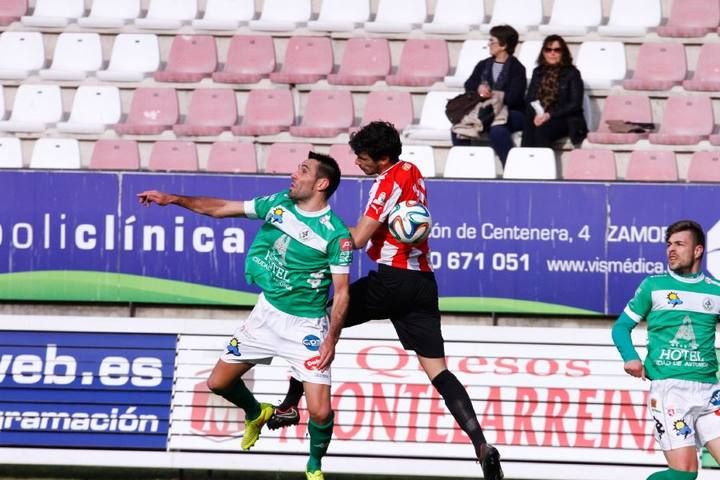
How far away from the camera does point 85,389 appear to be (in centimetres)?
1027

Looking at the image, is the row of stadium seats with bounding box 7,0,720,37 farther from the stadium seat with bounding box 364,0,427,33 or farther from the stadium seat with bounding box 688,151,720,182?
the stadium seat with bounding box 688,151,720,182

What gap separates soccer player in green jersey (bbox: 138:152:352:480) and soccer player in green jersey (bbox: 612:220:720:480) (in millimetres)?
1719

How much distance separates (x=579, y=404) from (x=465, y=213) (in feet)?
6.85

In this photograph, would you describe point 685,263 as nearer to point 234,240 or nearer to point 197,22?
point 234,240

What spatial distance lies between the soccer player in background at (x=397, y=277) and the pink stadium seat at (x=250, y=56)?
670 cm

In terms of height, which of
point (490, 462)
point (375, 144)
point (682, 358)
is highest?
point (375, 144)

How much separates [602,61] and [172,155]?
15.0 ft

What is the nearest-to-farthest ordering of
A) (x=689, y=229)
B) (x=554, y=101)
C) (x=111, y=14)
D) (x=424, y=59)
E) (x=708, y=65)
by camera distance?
(x=689, y=229) → (x=554, y=101) → (x=708, y=65) → (x=424, y=59) → (x=111, y=14)

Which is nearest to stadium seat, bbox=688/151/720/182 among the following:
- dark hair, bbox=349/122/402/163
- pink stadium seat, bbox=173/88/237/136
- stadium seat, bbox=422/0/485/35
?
stadium seat, bbox=422/0/485/35

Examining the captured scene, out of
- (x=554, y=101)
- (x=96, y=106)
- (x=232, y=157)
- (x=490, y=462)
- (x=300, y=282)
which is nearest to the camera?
(x=490, y=462)

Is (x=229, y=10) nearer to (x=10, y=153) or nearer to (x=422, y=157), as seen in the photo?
(x=10, y=153)

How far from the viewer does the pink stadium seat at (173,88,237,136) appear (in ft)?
46.8

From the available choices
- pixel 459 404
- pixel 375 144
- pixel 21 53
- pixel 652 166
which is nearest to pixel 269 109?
pixel 21 53

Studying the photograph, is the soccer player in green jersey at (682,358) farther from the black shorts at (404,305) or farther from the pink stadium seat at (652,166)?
the pink stadium seat at (652,166)
